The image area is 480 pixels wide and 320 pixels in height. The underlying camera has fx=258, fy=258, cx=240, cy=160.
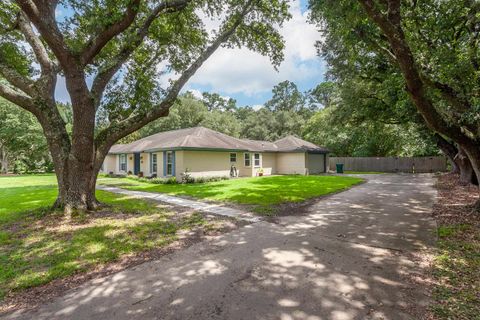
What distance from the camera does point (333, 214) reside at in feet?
25.3

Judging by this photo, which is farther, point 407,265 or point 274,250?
point 274,250

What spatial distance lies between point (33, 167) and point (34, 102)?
29801mm

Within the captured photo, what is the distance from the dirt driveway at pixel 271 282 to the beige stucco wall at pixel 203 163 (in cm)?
1168

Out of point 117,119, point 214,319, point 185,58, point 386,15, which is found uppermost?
point 185,58

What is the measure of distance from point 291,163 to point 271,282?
69.8 ft

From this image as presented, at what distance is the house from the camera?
57.3ft

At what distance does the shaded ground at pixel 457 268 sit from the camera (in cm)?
299

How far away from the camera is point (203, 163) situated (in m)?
18.1

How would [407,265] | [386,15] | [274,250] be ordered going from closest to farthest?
[407,265], [274,250], [386,15]

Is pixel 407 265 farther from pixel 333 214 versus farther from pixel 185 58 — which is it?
pixel 185 58

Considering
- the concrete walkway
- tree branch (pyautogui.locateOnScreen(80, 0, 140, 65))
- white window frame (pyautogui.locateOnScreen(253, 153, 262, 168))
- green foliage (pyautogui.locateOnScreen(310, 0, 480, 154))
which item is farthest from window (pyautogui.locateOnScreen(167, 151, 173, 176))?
green foliage (pyautogui.locateOnScreen(310, 0, 480, 154))

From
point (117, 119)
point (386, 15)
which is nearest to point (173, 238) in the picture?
point (117, 119)

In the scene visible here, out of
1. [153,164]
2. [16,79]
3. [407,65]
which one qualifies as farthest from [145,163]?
[407,65]

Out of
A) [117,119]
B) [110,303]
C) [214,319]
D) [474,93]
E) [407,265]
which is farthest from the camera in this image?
[117,119]
